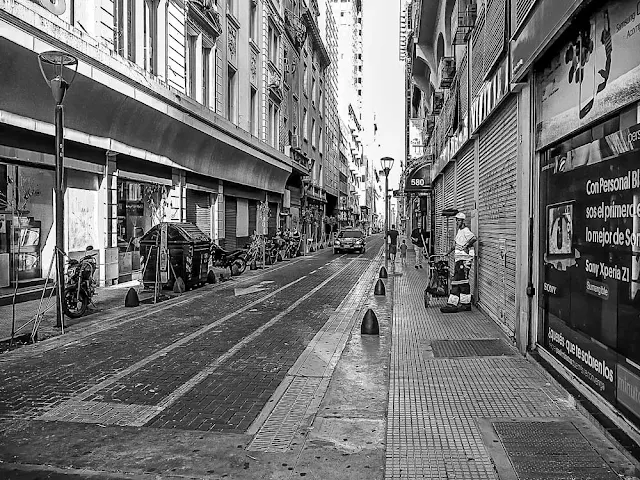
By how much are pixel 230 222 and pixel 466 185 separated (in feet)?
60.5

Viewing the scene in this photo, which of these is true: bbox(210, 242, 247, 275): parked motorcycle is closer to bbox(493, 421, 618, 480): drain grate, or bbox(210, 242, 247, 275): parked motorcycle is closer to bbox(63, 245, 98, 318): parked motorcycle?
bbox(63, 245, 98, 318): parked motorcycle

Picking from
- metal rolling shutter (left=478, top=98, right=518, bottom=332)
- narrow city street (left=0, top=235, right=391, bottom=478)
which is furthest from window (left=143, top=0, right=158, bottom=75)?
metal rolling shutter (left=478, top=98, right=518, bottom=332)

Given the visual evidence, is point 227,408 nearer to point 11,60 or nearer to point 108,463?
point 108,463

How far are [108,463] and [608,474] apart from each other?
3.67 metres

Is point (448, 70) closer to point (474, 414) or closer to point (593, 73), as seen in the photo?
point (593, 73)

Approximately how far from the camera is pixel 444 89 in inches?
870

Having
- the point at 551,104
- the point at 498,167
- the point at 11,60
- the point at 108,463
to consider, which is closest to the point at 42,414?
the point at 108,463

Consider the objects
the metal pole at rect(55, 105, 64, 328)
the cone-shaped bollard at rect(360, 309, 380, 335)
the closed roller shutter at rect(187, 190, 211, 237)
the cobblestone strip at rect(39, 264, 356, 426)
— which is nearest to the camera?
the cobblestone strip at rect(39, 264, 356, 426)

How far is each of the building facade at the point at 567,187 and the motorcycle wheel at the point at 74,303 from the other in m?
7.76

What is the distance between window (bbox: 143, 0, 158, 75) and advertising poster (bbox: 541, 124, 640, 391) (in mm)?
16268

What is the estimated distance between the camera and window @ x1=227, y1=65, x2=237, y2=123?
31.4 m

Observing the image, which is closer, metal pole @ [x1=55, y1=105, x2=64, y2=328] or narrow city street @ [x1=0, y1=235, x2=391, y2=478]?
narrow city street @ [x1=0, y1=235, x2=391, y2=478]

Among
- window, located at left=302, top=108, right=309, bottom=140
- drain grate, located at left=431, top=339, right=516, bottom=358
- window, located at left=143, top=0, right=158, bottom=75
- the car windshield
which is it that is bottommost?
drain grate, located at left=431, top=339, right=516, bottom=358

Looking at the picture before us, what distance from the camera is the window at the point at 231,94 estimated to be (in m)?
31.4
